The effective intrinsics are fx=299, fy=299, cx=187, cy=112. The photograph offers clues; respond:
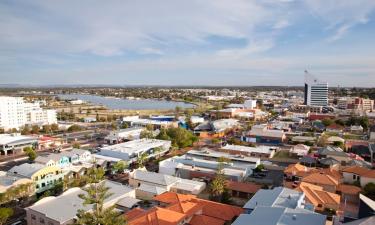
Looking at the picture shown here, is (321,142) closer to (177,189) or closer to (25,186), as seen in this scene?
(177,189)

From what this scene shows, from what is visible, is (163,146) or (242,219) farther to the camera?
(163,146)

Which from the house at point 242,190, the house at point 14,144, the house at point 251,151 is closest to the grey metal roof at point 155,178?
the house at point 242,190

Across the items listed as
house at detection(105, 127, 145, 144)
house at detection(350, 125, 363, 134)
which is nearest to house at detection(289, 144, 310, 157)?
house at detection(350, 125, 363, 134)

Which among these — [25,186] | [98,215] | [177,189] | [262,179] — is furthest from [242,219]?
[25,186]

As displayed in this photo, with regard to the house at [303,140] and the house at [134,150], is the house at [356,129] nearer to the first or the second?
the house at [303,140]

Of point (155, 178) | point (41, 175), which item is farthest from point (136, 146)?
point (41, 175)

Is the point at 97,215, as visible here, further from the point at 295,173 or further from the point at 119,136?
the point at 119,136
